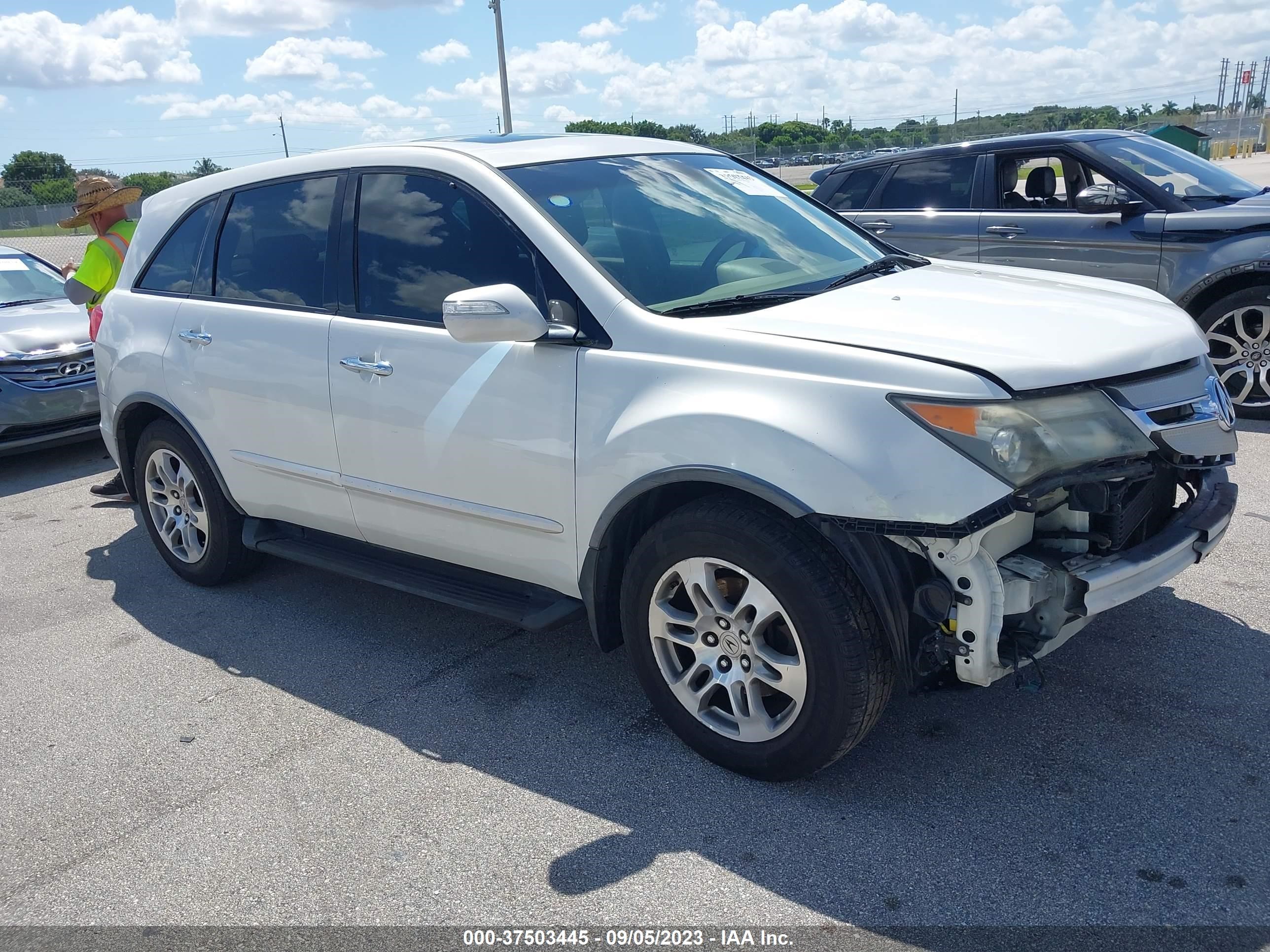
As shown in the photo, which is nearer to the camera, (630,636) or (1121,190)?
(630,636)

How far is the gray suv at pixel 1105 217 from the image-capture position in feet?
21.4

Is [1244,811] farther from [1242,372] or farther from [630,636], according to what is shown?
[1242,372]

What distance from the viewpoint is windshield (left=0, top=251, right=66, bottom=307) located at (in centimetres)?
869

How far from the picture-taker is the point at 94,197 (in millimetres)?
6449

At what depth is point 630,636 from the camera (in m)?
3.33

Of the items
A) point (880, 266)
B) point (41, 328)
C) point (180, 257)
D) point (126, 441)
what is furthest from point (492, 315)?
point (41, 328)

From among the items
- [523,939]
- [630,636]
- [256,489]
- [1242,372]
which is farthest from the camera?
[1242,372]

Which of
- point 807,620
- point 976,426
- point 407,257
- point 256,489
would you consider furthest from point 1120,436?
point 256,489

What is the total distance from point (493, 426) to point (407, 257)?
81 cm

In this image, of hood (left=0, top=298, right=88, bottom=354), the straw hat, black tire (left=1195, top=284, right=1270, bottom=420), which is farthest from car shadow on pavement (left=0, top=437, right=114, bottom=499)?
black tire (left=1195, top=284, right=1270, bottom=420)

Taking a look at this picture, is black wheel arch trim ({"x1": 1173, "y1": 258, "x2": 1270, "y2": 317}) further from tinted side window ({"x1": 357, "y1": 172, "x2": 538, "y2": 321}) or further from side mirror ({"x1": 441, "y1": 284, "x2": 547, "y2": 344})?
side mirror ({"x1": 441, "y1": 284, "x2": 547, "y2": 344})

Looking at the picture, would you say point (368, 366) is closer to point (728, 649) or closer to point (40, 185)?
point (728, 649)

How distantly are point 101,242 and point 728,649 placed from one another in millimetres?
5021

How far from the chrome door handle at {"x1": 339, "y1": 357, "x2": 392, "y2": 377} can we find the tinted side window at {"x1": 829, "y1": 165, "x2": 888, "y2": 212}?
5.46 meters
